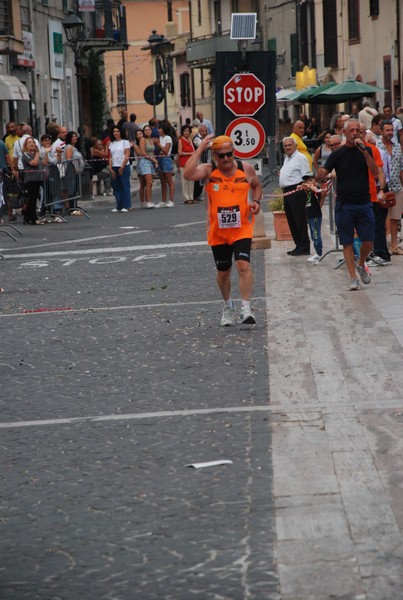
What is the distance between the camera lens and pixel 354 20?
5000cm

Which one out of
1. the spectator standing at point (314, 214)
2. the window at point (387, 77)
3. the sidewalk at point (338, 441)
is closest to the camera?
the sidewalk at point (338, 441)

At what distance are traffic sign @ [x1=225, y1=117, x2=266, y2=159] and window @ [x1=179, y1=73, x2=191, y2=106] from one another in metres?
70.1

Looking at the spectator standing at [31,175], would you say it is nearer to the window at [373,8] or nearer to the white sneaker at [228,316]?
the white sneaker at [228,316]

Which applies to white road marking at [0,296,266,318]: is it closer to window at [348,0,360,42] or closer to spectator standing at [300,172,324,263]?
spectator standing at [300,172,324,263]

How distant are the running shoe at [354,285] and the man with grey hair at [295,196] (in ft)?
12.8

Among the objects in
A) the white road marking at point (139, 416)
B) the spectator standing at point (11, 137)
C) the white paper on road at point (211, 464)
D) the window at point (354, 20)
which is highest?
the window at point (354, 20)

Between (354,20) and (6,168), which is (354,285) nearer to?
(6,168)

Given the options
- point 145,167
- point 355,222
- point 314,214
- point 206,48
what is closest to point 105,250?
point 314,214

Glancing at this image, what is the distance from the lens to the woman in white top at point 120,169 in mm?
29969

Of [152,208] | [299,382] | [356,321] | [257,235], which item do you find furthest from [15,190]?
Result: [299,382]

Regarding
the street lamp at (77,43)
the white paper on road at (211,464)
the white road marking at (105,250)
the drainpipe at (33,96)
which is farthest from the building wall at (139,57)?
the white paper on road at (211,464)

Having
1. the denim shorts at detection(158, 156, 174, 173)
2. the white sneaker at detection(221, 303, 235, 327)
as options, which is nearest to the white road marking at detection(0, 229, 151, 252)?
the denim shorts at detection(158, 156, 174, 173)

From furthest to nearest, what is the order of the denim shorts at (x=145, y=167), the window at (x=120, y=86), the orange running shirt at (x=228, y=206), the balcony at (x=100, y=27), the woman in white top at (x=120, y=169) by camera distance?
the window at (x=120, y=86) → the balcony at (x=100, y=27) → the denim shorts at (x=145, y=167) → the woman in white top at (x=120, y=169) → the orange running shirt at (x=228, y=206)

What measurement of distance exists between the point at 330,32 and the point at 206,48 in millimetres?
22975
